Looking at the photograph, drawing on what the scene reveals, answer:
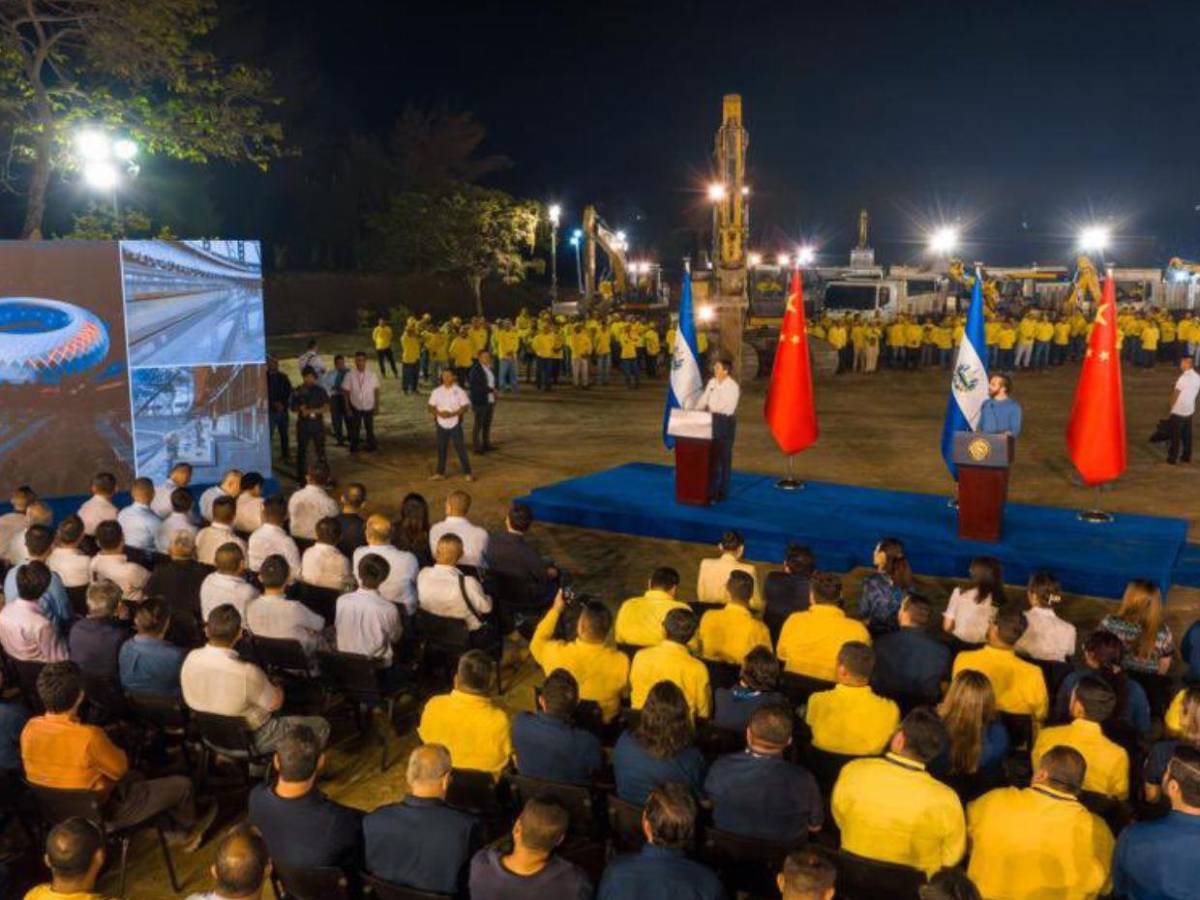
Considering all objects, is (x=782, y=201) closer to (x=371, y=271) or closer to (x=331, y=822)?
(x=371, y=271)

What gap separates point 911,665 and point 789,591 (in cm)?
126

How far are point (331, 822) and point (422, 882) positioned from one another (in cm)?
44

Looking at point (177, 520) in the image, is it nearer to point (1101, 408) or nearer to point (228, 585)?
point (228, 585)

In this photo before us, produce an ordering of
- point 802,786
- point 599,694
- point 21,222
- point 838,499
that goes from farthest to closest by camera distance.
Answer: point 21,222 → point 838,499 → point 599,694 → point 802,786

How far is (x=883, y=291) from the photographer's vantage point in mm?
32219

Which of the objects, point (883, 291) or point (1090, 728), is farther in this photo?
point (883, 291)

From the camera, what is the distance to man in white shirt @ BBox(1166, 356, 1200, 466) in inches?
545

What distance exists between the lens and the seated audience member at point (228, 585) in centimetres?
685

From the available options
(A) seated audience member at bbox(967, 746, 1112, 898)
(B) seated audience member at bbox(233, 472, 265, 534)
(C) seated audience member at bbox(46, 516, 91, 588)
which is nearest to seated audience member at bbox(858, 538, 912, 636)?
(A) seated audience member at bbox(967, 746, 1112, 898)

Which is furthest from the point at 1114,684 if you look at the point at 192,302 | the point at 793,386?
the point at 192,302

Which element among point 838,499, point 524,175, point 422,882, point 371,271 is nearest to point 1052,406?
point 838,499

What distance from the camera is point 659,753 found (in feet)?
15.4

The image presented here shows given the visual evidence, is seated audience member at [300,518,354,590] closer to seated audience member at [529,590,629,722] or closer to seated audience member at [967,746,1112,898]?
seated audience member at [529,590,629,722]

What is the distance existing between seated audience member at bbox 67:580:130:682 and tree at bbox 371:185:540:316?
130 feet
